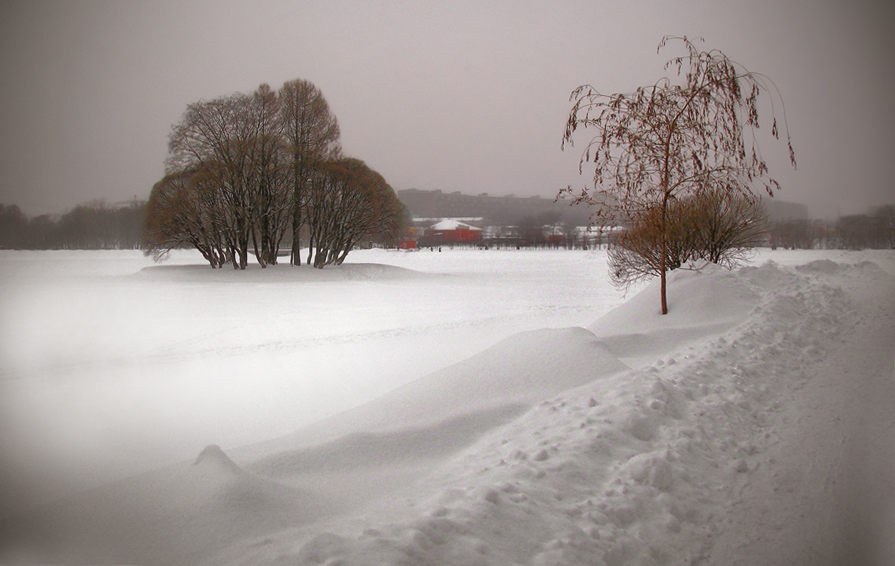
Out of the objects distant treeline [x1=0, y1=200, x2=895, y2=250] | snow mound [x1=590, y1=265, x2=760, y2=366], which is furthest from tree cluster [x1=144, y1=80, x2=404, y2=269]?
snow mound [x1=590, y1=265, x2=760, y2=366]

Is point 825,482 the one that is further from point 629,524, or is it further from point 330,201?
point 330,201

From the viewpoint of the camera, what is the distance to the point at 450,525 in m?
2.48

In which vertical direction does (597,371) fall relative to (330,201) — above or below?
below

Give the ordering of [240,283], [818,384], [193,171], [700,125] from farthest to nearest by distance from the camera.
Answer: [193,171], [240,283], [700,125], [818,384]

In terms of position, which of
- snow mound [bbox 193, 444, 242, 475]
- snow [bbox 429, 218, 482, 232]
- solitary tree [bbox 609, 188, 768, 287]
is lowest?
snow mound [bbox 193, 444, 242, 475]

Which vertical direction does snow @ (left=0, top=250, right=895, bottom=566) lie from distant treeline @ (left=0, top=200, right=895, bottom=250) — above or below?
below

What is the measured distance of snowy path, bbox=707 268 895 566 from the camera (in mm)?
2549

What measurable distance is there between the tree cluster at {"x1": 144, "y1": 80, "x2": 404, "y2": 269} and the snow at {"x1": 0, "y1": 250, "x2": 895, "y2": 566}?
1696 centimetres

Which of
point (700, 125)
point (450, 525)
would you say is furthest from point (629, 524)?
point (700, 125)

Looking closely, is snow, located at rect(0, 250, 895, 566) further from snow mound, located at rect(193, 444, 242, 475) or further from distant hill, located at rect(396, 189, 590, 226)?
distant hill, located at rect(396, 189, 590, 226)

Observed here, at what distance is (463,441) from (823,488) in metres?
2.38

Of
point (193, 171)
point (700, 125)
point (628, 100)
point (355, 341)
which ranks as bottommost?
point (355, 341)

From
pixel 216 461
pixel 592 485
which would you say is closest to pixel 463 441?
pixel 592 485

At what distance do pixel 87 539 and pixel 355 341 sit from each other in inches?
261
